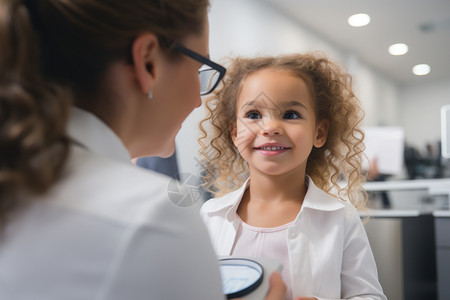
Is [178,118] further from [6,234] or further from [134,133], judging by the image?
[6,234]

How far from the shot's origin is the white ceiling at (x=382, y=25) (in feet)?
10.1

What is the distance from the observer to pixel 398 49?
4180 mm

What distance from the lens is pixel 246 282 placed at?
44cm

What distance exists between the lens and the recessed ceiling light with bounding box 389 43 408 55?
4.03m

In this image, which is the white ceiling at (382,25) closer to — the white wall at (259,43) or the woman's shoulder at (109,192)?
the white wall at (259,43)

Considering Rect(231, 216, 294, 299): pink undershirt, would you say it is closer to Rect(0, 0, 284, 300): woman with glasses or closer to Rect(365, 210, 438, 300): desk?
Rect(0, 0, 284, 300): woman with glasses

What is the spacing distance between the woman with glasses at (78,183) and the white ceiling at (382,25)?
9.51 feet

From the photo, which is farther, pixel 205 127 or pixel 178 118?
pixel 205 127

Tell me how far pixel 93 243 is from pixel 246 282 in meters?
0.20

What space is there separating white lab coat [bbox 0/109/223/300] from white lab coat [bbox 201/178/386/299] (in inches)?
12.0

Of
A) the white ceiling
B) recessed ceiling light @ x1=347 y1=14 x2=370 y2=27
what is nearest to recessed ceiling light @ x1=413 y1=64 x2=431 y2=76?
the white ceiling

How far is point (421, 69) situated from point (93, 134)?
5620mm

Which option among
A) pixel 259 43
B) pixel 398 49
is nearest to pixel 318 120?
pixel 259 43

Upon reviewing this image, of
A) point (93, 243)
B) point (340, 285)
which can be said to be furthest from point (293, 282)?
point (93, 243)
